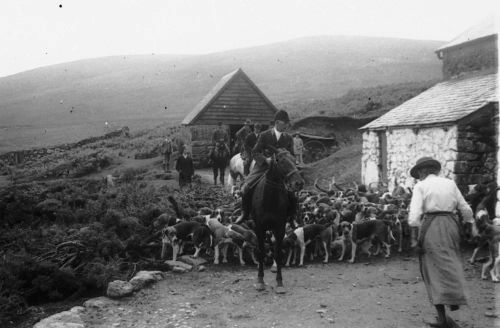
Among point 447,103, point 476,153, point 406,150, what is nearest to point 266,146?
point 476,153

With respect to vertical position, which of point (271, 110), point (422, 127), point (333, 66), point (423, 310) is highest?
point (333, 66)

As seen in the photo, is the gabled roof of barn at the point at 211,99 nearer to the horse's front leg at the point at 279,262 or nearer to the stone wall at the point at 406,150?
the stone wall at the point at 406,150

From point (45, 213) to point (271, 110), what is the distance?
18310 mm

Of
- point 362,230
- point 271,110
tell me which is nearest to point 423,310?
point 362,230

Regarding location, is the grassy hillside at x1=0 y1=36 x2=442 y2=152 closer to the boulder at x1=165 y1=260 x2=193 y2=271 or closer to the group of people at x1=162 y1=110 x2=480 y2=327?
the boulder at x1=165 y1=260 x2=193 y2=271

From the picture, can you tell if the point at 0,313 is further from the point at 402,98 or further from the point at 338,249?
the point at 402,98

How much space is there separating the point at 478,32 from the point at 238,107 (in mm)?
14521

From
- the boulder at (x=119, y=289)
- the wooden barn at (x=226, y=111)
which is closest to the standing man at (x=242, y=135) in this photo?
the wooden barn at (x=226, y=111)

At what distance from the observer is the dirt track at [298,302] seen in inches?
237

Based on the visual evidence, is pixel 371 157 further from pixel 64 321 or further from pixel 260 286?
pixel 64 321

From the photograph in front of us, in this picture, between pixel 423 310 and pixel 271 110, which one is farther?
pixel 271 110

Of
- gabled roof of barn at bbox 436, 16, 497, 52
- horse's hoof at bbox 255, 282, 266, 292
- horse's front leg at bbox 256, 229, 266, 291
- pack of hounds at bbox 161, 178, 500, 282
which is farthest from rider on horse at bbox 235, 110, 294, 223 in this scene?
gabled roof of barn at bbox 436, 16, 497, 52

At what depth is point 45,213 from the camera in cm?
1269

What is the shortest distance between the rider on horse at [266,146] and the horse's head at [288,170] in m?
0.38
